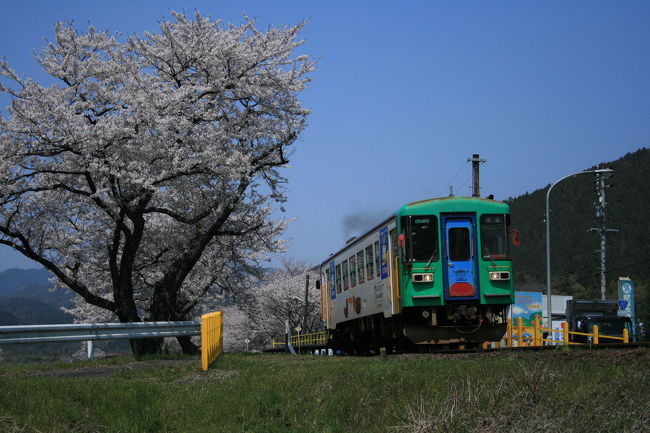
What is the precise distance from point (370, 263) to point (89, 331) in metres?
7.04

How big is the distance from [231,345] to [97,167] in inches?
2310

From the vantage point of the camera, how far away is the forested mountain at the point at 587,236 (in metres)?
76.6

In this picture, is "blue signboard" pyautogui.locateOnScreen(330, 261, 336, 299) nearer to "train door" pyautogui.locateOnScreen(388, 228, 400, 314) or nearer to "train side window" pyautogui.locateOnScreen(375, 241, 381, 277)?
"train side window" pyautogui.locateOnScreen(375, 241, 381, 277)

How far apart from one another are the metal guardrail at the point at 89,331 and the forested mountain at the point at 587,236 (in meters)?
60.1

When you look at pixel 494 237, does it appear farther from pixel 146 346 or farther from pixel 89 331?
pixel 146 346

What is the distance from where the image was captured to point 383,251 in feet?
56.8

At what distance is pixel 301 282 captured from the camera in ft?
217

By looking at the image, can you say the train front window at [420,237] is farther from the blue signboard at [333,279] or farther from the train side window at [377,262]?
the blue signboard at [333,279]

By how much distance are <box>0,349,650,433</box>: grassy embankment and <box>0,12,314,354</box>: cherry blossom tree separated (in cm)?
1087

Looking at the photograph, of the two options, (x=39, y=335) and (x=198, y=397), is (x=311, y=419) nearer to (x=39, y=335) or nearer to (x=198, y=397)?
Result: (x=198, y=397)

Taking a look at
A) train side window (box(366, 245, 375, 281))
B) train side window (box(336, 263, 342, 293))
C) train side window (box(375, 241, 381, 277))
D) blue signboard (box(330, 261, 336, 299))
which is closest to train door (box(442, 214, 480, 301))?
train side window (box(375, 241, 381, 277))

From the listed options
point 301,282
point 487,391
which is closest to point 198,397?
point 487,391

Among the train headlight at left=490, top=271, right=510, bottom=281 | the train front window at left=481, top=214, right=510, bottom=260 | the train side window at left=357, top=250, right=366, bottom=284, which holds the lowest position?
the train headlight at left=490, top=271, right=510, bottom=281

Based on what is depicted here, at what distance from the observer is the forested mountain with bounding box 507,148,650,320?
76.6m
